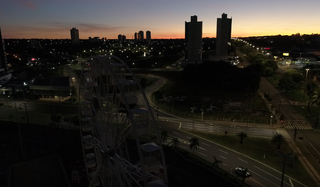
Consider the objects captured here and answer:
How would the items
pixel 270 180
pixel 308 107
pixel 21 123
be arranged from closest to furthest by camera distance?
pixel 270 180, pixel 21 123, pixel 308 107

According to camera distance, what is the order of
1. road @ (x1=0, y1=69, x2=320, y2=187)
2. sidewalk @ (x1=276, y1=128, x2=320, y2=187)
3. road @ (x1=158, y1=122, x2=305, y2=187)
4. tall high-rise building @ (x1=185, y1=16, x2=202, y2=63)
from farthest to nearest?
tall high-rise building @ (x1=185, y1=16, x2=202, y2=63), road @ (x1=0, y1=69, x2=320, y2=187), sidewalk @ (x1=276, y1=128, x2=320, y2=187), road @ (x1=158, y1=122, x2=305, y2=187)

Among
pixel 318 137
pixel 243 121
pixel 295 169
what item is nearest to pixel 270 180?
pixel 295 169

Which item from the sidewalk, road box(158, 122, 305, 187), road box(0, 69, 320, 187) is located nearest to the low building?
road box(0, 69, 320, 187)

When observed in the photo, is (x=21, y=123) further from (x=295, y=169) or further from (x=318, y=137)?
(x=318, y=137)

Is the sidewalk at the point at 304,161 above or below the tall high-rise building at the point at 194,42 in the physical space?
below

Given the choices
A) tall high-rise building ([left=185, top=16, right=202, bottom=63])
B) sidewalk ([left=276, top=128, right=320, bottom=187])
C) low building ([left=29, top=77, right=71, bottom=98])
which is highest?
tall high-rise building ([left=185, top=16, right=202, bottom=63])

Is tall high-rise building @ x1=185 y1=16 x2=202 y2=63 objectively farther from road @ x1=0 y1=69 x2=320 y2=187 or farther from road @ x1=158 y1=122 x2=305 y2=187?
road @ x1=158 y1=122 x2=305 y2=187

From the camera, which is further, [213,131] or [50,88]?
[50,88]

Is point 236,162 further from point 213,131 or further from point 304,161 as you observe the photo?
point 213,131

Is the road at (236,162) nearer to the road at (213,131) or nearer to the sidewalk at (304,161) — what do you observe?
the road at (213,131)

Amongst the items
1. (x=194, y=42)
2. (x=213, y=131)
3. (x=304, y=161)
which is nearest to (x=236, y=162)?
(x=304, y=161)

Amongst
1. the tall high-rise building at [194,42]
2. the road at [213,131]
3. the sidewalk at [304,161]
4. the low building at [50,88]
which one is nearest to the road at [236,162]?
the road at [213,131]
